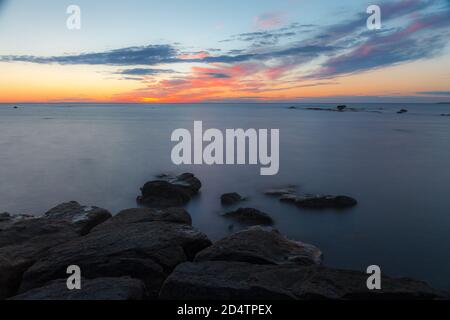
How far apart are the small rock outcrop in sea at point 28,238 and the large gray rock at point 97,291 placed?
69.9 inches

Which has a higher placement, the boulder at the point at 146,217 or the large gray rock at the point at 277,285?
the boulder at the point at 146,217

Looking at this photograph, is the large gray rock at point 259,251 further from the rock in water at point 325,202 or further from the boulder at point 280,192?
the boulder at point 280,192

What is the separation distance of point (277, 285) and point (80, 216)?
7.56 metres

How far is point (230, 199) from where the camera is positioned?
52.2 ft

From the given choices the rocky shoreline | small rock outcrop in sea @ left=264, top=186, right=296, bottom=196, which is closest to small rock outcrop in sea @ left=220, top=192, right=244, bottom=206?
small rock outcrop in sea @ left=264, top=186, right=296, bottom=196

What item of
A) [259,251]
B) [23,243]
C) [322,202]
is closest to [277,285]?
[259,251]

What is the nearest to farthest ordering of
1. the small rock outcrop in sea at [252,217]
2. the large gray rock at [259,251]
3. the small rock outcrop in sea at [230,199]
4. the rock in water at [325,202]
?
the large gray rock at [259,251] < the small rock outcrop in sea at [252,217] < the rock in water at [325,202] < the small rock outcrop in sea at [230,199]

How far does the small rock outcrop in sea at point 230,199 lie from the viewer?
15727mm

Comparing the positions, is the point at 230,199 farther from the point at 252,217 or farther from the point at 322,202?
the point at 322,202

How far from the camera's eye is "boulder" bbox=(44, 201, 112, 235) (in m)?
11.2

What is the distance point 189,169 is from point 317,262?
51.5 ft

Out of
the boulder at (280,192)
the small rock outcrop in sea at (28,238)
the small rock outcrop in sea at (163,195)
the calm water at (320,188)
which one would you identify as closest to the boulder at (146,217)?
the small rock outcrop in sea at (28,238)
